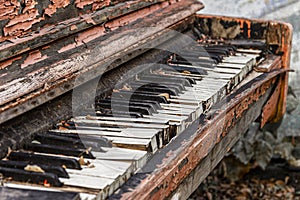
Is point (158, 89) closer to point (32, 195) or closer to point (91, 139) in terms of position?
point (91, 139)

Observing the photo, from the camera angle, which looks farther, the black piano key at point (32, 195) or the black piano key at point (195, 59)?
the black piano key at point (195, 59)

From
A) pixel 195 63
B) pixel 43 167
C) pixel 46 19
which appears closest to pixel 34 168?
pixel 43 167

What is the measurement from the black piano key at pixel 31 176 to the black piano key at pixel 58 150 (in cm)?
19

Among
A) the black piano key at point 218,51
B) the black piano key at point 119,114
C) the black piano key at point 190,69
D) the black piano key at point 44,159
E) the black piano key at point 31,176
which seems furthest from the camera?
the black piano key at point 218,51

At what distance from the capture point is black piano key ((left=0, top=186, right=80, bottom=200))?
5.05ft

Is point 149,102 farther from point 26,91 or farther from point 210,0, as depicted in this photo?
point 210,0

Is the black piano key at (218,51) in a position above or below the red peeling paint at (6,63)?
below

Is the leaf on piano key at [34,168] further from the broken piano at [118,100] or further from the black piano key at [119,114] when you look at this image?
the black piano key at [119,114]

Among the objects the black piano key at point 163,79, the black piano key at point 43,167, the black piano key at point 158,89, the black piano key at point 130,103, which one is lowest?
the black piano key at point 163,79

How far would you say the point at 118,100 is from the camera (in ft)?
8.18

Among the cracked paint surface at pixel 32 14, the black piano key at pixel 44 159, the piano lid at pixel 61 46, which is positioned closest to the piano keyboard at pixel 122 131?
the black piano key at pixel 44 159

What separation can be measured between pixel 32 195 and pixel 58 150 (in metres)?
0.35

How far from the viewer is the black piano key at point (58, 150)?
1864 millimetres

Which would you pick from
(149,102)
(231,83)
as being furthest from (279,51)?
(149,102)
